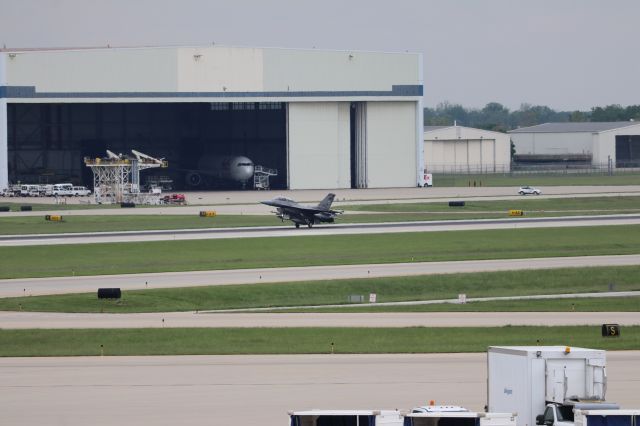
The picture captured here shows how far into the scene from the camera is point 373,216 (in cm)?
9756

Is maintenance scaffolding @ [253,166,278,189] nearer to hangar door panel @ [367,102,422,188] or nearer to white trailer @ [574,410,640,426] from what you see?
hangar door panel @ [367,102,422,188]

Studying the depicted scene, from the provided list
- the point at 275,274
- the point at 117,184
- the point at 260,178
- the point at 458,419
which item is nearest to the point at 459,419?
the point at 458,419

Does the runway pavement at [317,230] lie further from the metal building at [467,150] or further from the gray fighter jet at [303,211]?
the metal building at [467,150]

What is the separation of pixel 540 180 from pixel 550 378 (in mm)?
139588

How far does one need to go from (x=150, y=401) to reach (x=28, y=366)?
735cm

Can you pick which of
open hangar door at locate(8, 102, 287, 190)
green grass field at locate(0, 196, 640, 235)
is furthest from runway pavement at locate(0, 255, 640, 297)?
open hangar door at locate(8, 102, 287, 190)

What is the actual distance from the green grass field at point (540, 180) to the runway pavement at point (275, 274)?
8651 cm

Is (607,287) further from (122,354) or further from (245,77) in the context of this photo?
(245,77)

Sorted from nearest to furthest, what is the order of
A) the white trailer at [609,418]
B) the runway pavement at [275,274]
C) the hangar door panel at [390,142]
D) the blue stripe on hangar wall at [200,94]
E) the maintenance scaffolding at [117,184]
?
1. the white trailer at [609,418]
2. the runway pavement at [275,274]
3. the maintenance scaffolding at [117,184]
4. the blue stripe on hangar wall at [200,94]
5. the hangar door panel at [390,142]

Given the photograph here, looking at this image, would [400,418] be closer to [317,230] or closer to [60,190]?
[317,230]

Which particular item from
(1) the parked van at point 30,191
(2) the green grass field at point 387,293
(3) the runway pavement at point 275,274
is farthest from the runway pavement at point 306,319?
(1) the parked van at point 30,191

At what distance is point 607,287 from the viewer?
56125mm

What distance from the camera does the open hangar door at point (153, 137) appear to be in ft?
462

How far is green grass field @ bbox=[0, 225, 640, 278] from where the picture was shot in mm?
65188
